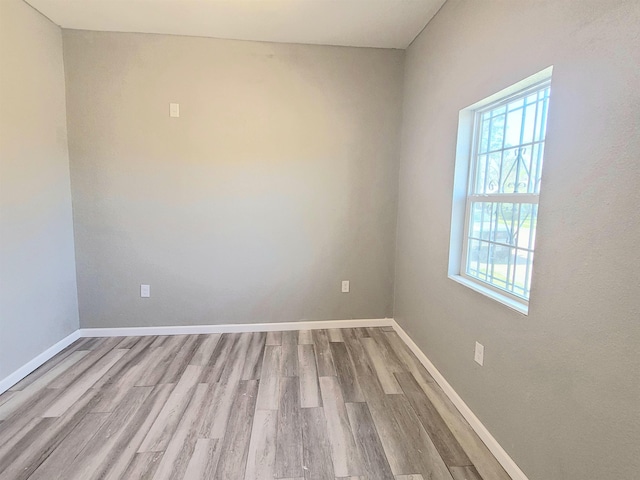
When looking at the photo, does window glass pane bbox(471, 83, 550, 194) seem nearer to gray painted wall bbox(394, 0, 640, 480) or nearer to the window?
the window

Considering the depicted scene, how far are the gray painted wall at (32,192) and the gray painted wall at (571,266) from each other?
9.89ft

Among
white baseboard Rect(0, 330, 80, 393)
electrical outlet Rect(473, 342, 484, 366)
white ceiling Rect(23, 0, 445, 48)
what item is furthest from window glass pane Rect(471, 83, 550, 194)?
white baseboard Rect(0, 330, 80, 393)

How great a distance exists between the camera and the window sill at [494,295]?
4.86 ft

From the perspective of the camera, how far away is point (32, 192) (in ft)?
7.63

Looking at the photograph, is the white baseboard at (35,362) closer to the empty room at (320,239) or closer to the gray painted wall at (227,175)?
the empty room at (320,239)

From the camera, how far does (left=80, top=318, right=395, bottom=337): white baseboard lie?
294cm

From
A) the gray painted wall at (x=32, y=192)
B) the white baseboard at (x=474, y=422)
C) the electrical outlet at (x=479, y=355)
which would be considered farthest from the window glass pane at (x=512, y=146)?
the gray painted wall at (x=32, y=192)

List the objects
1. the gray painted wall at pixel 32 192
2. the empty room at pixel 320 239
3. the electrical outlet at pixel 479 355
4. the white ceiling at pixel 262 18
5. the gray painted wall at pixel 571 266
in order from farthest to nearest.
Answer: the white ceiling at pixel 262 18 → the gray painted wall at pixel 32 192 → the electrical outlet at pixel 479 355 → the empty room at pixel 320 239 → the gray painted wall at pixel 571 266

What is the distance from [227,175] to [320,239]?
106 cm

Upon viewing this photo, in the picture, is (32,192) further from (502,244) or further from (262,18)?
(502,244)

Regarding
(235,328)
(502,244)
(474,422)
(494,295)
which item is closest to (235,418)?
(235,328)

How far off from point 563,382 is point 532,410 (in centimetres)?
25

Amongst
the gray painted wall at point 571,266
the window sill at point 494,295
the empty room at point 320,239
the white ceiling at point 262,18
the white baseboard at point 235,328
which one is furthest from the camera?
the white baseboard at point 235,328

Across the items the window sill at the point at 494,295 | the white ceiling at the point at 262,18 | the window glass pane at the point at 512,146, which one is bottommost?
the window sill at the point at 494,295
